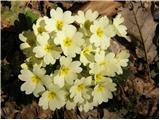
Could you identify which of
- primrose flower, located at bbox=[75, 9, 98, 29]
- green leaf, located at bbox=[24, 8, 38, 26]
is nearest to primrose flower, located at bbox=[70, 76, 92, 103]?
primrose flower, located at bbox=[75, 9, 98, 29]

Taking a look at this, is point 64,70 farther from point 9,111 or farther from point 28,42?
point 9,111

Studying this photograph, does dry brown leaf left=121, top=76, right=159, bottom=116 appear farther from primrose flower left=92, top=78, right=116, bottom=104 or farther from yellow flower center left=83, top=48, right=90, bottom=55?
yellow flower center left=83, top=48, right=90, bottom=55

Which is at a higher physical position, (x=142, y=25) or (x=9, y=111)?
(x=142, y=25)

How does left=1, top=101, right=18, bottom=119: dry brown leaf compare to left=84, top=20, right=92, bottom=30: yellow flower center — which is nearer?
left=84, top=20, right=92, bottom=30: yellow flower center

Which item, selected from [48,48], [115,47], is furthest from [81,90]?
[115,47]

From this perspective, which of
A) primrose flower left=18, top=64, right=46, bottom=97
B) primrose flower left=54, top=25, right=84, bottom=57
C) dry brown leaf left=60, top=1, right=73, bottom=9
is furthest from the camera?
dry brown leaf left=60, top=1, right=73, bottom=9

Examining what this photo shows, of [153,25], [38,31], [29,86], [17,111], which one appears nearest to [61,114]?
[17,111]

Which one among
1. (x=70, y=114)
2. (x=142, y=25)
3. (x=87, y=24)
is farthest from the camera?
A: (x=142, y=25)
